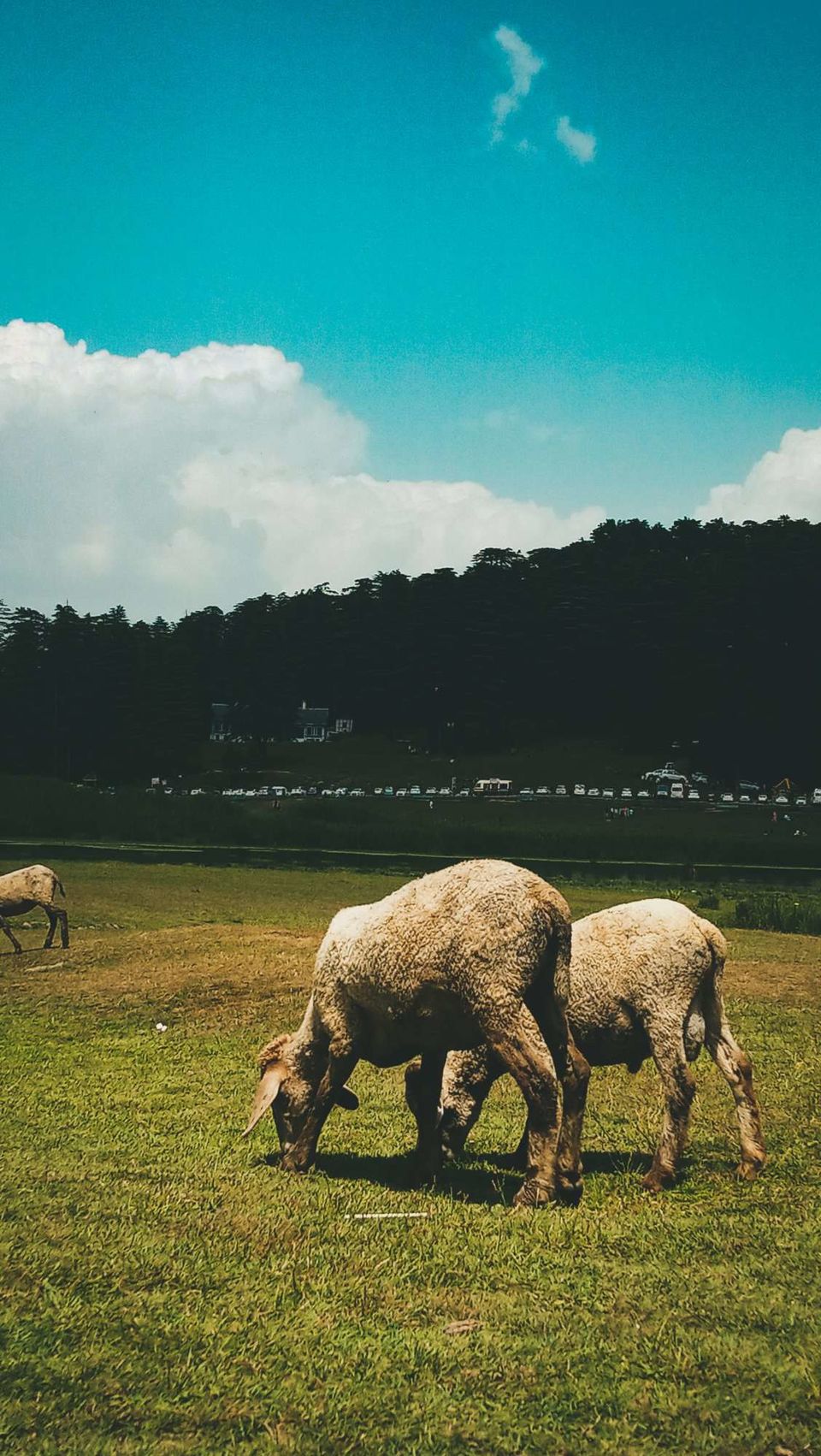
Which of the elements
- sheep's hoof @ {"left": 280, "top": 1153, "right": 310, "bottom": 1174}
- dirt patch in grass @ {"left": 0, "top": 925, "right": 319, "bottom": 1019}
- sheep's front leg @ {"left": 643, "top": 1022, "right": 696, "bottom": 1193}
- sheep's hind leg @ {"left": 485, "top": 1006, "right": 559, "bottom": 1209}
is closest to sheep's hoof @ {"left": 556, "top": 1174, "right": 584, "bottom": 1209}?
sheep's hind leg @ {"left": 485, "top": 1006, "right": 559, "bottom": 1209}

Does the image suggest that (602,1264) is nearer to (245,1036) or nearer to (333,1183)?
(333,1183)

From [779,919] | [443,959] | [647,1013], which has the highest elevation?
[443,959]

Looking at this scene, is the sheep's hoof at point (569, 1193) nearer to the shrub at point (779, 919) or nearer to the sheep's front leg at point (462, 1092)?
the sheep's front leg at point (462, 1092)

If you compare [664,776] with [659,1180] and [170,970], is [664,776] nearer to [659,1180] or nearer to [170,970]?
[170,970]

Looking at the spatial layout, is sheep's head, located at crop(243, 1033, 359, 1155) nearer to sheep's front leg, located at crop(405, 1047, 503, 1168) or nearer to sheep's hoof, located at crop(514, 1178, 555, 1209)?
sheep's front leg, located at crop(405, 1047, 503, 1168)

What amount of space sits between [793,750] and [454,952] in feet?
310

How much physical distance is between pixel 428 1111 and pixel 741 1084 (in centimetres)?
276

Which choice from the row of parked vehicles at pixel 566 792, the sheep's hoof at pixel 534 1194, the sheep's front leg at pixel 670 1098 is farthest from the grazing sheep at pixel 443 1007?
the row of parked vehicles at pixel 566 792

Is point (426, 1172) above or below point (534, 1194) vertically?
below

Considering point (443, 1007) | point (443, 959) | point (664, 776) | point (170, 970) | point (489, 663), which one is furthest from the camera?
point (489, 663)

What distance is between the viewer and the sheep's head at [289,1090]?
967 cm

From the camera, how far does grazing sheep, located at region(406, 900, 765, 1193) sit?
9727 mm

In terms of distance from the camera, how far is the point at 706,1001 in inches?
400

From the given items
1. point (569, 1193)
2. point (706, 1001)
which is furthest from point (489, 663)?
point (569, 1193)
